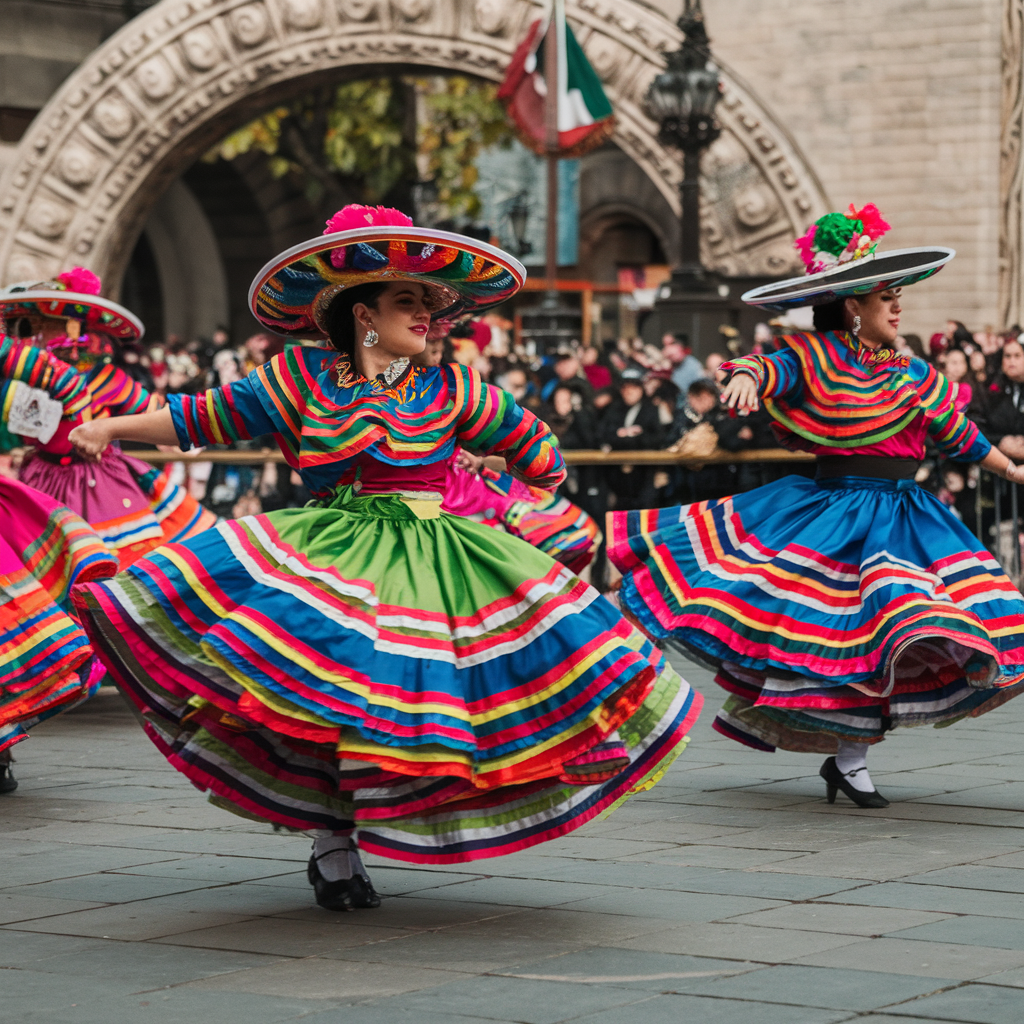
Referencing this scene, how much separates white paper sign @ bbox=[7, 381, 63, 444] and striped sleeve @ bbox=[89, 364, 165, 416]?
0.18 meters

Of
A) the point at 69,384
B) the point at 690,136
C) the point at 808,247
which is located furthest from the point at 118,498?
the point at 690,136

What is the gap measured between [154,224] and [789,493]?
839 inches

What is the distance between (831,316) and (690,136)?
894cm

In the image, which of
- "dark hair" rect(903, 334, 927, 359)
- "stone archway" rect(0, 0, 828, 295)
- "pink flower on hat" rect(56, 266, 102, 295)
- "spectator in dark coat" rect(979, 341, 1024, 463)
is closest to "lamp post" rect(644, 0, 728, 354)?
"stone archway" rect(0, 0, 828, 295)

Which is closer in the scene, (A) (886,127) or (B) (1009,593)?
(B) (1009,593)

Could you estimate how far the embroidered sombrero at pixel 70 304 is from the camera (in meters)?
8.49

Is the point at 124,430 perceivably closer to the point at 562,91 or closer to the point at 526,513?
the point at 526,513

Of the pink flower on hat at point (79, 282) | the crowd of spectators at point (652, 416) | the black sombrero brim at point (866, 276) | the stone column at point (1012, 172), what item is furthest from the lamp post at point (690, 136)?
the black sombrero brim at point (866, 276)

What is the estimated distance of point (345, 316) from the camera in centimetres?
522

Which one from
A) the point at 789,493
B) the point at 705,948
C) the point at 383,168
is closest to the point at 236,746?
the point at 705,948

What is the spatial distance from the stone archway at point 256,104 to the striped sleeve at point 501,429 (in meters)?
12.6

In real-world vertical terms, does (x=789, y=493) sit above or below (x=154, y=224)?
below

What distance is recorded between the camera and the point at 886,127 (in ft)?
62.1

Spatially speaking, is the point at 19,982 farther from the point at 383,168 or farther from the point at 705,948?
the point at 383,168
